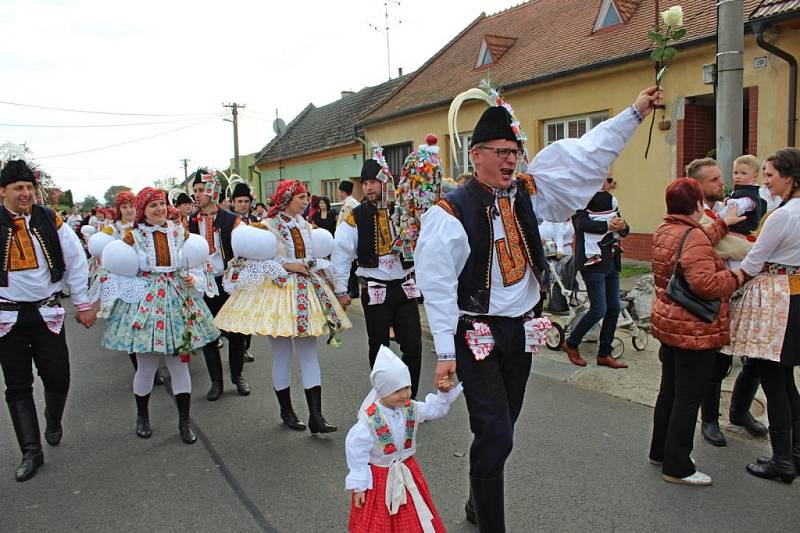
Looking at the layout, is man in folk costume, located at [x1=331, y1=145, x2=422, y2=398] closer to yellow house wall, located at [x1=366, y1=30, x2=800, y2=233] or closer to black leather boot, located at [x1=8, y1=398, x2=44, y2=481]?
black leather boot, located at [x1=8, y1=398, x2=44, y2=481]

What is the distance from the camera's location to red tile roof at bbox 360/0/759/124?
12428mm

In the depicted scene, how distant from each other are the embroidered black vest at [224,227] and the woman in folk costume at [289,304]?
1731 millimetres

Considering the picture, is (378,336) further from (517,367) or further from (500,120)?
(500,120)

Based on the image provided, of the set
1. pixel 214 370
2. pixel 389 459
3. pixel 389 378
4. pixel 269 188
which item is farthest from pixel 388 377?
pixel 269 188

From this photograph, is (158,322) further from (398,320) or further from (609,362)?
(609,362)

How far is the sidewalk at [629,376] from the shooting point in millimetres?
5016

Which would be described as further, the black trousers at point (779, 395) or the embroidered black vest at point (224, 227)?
the embroidered black vest at point (224, 227)

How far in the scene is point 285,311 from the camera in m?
4.71

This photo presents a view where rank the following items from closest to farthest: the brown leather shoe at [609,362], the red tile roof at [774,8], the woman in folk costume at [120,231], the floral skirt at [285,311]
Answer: the floral skirt at [285,311] → the brown leather shoe at [609,362] → the woman in folk costume at [120,231] → the red tile roof at [774,8]

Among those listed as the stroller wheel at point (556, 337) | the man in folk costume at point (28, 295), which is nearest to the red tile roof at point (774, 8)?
the stroller wheel at point (556, 337)

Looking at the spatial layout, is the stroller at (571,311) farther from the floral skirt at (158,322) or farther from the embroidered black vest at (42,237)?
the embroidered black vest at (42,237)

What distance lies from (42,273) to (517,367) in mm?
3431

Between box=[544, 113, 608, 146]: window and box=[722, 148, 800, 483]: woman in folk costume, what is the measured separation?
984 centimetres

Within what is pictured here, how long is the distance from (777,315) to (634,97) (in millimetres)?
9743
